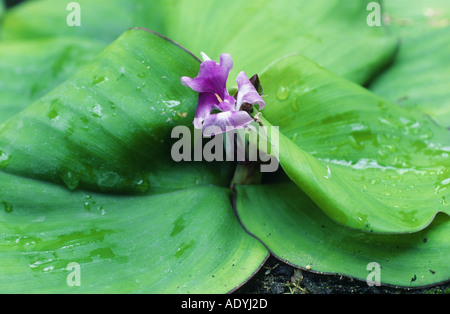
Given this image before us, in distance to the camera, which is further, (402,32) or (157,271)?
(402,32)

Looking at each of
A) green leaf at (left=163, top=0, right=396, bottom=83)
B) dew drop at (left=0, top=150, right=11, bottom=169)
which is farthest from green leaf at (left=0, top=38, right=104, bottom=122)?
dew drop at (left=0, top=150, right=11, bottom=169)

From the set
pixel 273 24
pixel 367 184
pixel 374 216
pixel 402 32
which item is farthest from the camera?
pixel 402 32

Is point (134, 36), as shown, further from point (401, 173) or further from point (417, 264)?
point (417, 264)

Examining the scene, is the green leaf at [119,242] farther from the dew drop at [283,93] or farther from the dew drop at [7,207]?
the dew drop at [283,93]

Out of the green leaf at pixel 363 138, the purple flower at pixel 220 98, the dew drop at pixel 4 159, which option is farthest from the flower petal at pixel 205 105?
the dew drop at pixel 4 159

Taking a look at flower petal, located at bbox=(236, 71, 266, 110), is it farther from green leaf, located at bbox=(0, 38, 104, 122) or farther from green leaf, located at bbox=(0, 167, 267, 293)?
green leaf, located at bbox=(0, 38, 104, 122)

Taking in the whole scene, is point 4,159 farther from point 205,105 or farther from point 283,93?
point 283,93
